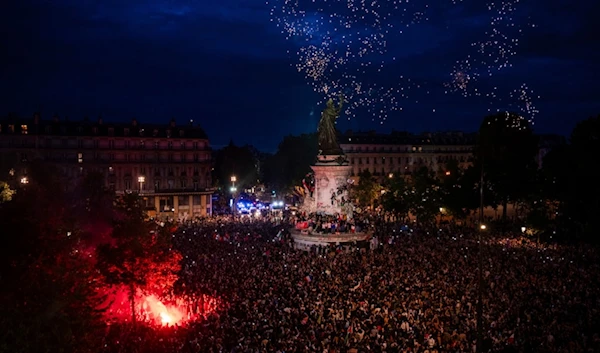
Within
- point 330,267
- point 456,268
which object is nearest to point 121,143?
point 330,267

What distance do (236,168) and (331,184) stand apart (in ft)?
227

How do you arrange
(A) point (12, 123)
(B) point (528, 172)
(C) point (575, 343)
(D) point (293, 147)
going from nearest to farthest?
(C) point (575, 343), (B) point (528, 172), (A) point (12, 123), (D) point (293, 147)

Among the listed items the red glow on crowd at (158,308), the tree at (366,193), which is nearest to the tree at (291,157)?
the tree at (366,193)

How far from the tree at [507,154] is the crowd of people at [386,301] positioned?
2211cm

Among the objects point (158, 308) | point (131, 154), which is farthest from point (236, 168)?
point (158, 308)

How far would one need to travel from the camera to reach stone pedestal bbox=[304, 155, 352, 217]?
50.3 metres

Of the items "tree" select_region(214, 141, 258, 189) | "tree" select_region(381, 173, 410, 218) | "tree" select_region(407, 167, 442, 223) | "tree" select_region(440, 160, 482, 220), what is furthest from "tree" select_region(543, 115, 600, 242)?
"tree" select_region(214, 141, 258, 189)

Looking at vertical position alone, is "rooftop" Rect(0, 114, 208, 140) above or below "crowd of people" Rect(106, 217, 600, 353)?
above

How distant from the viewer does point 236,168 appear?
117688 millimetres

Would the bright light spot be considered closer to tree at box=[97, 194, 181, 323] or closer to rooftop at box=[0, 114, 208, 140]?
tree at box=[97, 194, 181, 323]

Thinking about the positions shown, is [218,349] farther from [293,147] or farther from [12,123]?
[293,147]

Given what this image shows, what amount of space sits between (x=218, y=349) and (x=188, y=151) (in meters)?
63.0

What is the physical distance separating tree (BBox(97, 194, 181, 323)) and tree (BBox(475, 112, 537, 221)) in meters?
42.0

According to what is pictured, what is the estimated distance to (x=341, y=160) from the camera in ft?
166
